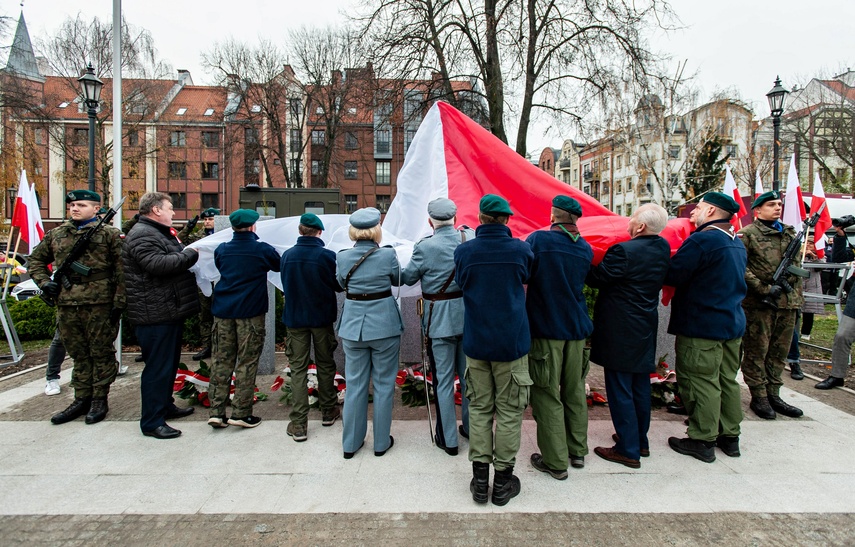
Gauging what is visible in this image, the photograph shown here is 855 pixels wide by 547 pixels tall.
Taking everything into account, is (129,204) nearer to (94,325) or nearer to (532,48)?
(532,48)

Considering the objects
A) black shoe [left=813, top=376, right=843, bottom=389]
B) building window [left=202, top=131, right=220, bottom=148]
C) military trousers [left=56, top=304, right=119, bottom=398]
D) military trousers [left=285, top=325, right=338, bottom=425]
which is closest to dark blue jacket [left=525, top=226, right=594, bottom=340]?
military trousers [left=285, top=325, right=338, bottom=425]

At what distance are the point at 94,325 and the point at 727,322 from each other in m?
5.68

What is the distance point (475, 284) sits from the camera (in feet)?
11.0

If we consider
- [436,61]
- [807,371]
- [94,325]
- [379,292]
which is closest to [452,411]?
[379,292]

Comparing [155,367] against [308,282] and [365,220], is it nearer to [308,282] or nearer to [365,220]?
[308,282]

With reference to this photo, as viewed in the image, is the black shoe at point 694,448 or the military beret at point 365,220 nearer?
the black shoe at point 694,448

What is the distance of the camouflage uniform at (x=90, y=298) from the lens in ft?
15.2

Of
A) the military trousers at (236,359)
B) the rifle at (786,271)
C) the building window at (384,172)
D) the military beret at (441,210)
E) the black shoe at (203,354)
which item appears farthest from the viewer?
the building window at (384,172)

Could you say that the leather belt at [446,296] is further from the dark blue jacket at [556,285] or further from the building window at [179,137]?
the building window at [179,137]

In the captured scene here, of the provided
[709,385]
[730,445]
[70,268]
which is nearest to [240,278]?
[70,268]

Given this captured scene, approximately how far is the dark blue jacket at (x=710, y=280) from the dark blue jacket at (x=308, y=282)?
2.89 m

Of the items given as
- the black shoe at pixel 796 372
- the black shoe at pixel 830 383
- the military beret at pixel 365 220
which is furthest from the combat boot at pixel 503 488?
the black shoe at pixel 796 372

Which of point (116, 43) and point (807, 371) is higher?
Result: point (116, 43)

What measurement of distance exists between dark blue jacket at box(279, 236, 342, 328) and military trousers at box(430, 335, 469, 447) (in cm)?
109
